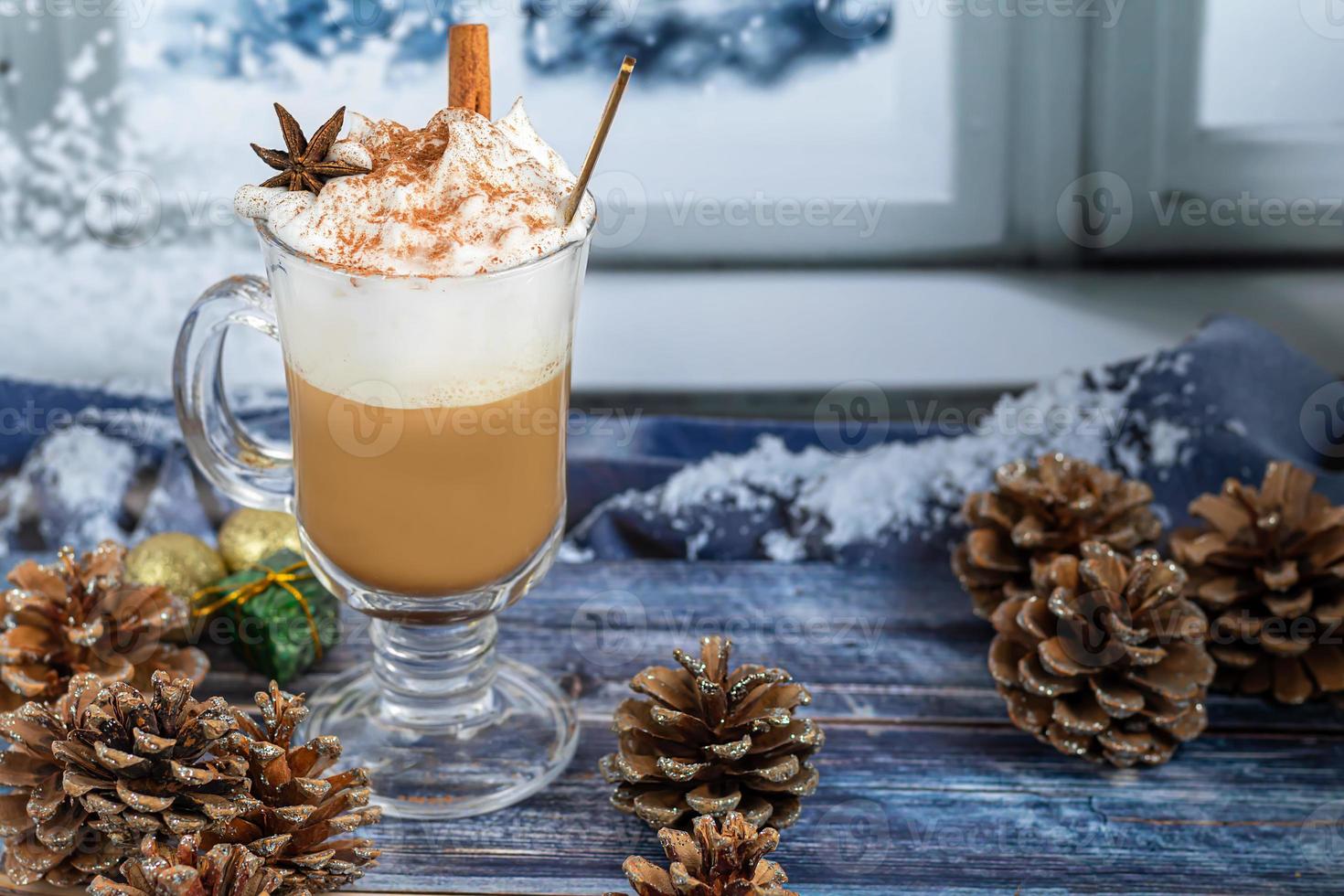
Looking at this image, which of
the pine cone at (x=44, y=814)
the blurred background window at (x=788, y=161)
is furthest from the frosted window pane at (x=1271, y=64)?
the pine cone at (x=44, y=814)

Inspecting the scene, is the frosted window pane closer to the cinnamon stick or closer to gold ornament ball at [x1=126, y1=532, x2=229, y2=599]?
the cinnamon stick

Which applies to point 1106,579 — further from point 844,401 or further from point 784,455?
point 844,401

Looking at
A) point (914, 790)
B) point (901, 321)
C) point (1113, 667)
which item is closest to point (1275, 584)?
point (1113, 667)

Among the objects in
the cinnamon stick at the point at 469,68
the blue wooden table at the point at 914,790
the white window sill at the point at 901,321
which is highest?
the cinnamon stick at the point at 469,68

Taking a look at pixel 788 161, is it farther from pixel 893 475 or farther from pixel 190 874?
pixel 190 874

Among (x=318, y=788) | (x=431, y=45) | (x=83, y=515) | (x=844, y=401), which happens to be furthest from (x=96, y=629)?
(x=844, y=401)

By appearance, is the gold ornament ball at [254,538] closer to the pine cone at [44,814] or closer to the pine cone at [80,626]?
the pine cone at [80,626]
